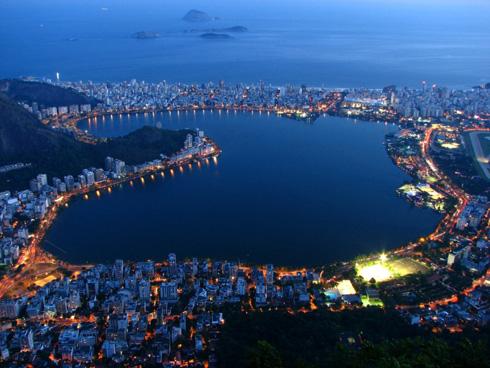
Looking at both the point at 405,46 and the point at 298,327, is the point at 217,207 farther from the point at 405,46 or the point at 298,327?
the point at 405,46

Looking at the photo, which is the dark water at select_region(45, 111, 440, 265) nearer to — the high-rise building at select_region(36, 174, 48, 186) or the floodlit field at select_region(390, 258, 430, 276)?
the floodlit field at select_region(390, 258, 430, 276)

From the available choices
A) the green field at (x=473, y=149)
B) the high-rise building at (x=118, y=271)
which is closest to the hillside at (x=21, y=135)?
the high-rise building at (x=118, y=271)

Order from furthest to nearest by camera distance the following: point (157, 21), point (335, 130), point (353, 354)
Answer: point (157, 21), point (335, 130), point (353, 354)

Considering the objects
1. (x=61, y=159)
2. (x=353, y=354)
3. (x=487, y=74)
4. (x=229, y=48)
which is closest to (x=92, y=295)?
(x=353, y=354)

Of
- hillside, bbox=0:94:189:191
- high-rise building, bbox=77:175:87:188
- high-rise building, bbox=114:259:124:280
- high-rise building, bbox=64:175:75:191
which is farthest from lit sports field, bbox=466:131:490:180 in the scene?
high-rise building, bbox=64:175:75:191

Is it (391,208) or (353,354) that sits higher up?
(353,354)

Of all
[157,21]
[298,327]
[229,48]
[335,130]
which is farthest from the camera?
[157,21]

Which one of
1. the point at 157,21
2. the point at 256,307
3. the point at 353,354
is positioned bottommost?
the point at 256,307
